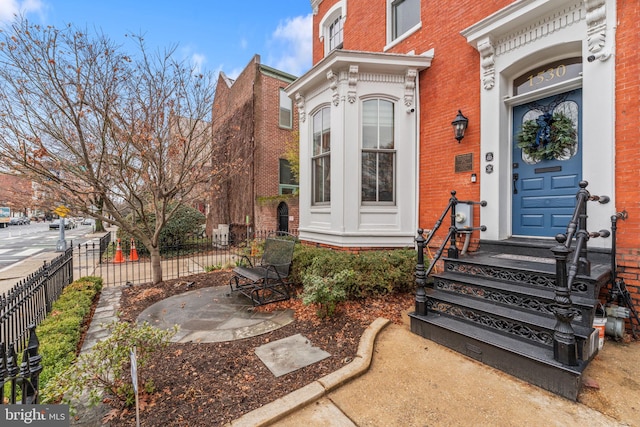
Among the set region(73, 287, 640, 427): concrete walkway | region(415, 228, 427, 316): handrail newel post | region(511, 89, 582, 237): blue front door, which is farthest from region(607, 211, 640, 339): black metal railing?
region(415, 228, 427, 316): handrail newel post

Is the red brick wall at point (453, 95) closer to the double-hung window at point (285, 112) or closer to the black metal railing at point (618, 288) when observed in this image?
the black metal railing at point (618, 288)

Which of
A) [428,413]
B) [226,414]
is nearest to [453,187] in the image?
[428,413]

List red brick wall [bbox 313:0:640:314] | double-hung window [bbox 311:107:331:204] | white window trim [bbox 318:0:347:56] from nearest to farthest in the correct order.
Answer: red brick wall [bbox 313:0:640:314] < double-hung window [bbox 311:107:331:204] < white window trim [bbox 318:0:347:56]

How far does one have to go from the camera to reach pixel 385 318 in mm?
4367

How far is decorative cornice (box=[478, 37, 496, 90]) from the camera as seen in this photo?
513 centimetres

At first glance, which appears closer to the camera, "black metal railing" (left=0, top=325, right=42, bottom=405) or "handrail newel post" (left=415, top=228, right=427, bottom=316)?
"black metal railing" (left=0, top=325, right=42, bottom=405)

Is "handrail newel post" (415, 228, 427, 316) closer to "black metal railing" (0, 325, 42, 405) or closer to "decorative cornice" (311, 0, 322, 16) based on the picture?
"black metal railing" (0, 325, 42, 405)

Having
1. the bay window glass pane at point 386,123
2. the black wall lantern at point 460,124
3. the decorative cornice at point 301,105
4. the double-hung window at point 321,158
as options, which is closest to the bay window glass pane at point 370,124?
the bay window glass pane at point 386,123

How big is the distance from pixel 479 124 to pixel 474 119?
0.51 feet

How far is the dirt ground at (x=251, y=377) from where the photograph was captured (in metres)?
2.45

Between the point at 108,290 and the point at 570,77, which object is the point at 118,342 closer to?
the point at 108,290

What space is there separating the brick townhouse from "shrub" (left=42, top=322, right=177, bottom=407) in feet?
10.7

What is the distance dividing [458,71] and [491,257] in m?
3.73

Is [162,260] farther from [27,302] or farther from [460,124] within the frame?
[460,124]
